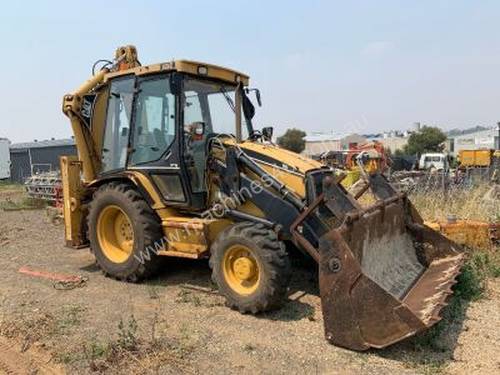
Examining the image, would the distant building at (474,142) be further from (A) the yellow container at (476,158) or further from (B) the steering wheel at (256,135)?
(B) the steering wheel at (256,135)

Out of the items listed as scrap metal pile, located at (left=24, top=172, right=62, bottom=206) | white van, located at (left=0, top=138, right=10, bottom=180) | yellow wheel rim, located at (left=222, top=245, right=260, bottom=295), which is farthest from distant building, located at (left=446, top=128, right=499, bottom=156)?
yellow wheel rim, located at (left=222, top=245, right=260, bottom=295)

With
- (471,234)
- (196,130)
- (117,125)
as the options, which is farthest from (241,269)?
(471,234)

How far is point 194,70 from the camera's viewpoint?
21.0 ft

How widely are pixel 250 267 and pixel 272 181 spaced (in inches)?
40.4

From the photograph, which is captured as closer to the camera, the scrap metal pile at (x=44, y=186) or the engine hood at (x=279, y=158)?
the engine hood at (x=279, y=158)

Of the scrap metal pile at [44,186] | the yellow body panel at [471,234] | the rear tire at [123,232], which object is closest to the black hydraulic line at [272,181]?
the rear tire at [123,232]

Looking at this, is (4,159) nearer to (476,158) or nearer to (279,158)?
(476,158)

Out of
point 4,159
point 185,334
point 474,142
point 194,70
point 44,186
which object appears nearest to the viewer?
point 185,334

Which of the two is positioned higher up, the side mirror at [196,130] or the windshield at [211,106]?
the windshield at [211,106]

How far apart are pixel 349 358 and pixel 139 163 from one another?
3734 mm

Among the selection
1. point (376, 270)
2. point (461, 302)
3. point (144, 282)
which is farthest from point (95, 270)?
point (461, 302)

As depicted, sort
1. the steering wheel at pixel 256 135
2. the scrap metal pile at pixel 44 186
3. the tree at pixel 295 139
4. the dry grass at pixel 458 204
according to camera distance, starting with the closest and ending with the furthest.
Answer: the steering wheel at pixel 256 135 < the dry grass at pixel 458 204 < the scrap metal pile at pixel 44 186 < the tree at pixel 295 139

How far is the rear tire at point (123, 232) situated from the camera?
6.51m

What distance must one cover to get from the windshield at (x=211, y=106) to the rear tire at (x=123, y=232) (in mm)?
1244
